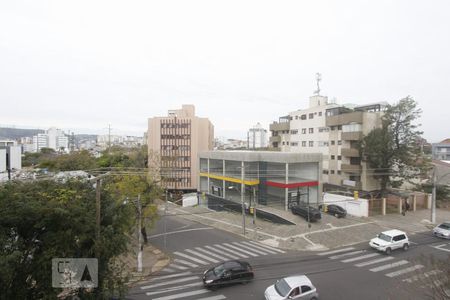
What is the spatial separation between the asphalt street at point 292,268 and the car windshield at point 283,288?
122 centimetres

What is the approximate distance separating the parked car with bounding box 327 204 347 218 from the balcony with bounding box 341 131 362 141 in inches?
462

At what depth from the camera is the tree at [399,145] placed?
32.6 meters

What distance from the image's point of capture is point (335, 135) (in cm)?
4159

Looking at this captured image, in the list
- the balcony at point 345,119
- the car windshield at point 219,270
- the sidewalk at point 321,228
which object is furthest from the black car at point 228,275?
the balcony at point 345,119

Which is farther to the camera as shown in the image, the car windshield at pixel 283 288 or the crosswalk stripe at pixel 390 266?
the crosswalk stripe at pixel 390 266

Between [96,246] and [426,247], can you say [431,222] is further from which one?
[96,246]

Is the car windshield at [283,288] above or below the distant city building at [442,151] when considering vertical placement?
below

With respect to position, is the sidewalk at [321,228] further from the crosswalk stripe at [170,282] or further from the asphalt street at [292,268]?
the crosswalk stripe at [170,282]

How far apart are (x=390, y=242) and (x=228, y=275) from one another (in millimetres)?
14019

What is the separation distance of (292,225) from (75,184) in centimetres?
2206

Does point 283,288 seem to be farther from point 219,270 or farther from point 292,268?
point 292,268
